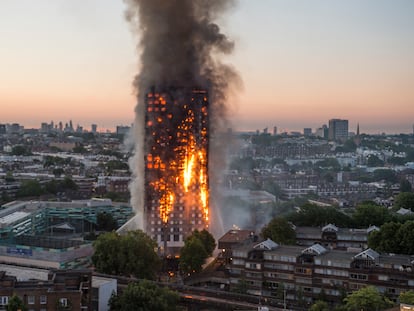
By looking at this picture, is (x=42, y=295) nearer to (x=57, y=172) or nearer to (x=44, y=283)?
(x=44, y=283)

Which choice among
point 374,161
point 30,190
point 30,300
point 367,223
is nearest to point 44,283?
point 30,300

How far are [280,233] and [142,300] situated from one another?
541 inches

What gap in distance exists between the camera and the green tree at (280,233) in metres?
33.9

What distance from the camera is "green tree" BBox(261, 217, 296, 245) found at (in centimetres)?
3388

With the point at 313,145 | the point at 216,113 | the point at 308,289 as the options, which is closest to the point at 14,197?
the point at 216,113

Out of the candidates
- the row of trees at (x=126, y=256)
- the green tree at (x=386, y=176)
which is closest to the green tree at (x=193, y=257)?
the row of trees at (x=126, y=256)

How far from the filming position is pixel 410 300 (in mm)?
21859

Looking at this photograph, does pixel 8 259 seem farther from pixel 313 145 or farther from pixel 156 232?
pixel 313 145

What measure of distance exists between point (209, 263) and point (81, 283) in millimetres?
12782

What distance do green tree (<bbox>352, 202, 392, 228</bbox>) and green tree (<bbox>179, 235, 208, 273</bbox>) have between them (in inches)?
477

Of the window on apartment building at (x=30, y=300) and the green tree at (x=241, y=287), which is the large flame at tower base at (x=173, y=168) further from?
the window on apartment building at (x=30, y=300)

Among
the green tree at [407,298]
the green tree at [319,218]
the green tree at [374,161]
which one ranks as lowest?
the green tree at [407,298]

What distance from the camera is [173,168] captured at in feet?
124

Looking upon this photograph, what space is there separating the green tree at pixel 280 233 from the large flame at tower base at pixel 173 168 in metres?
4.72
